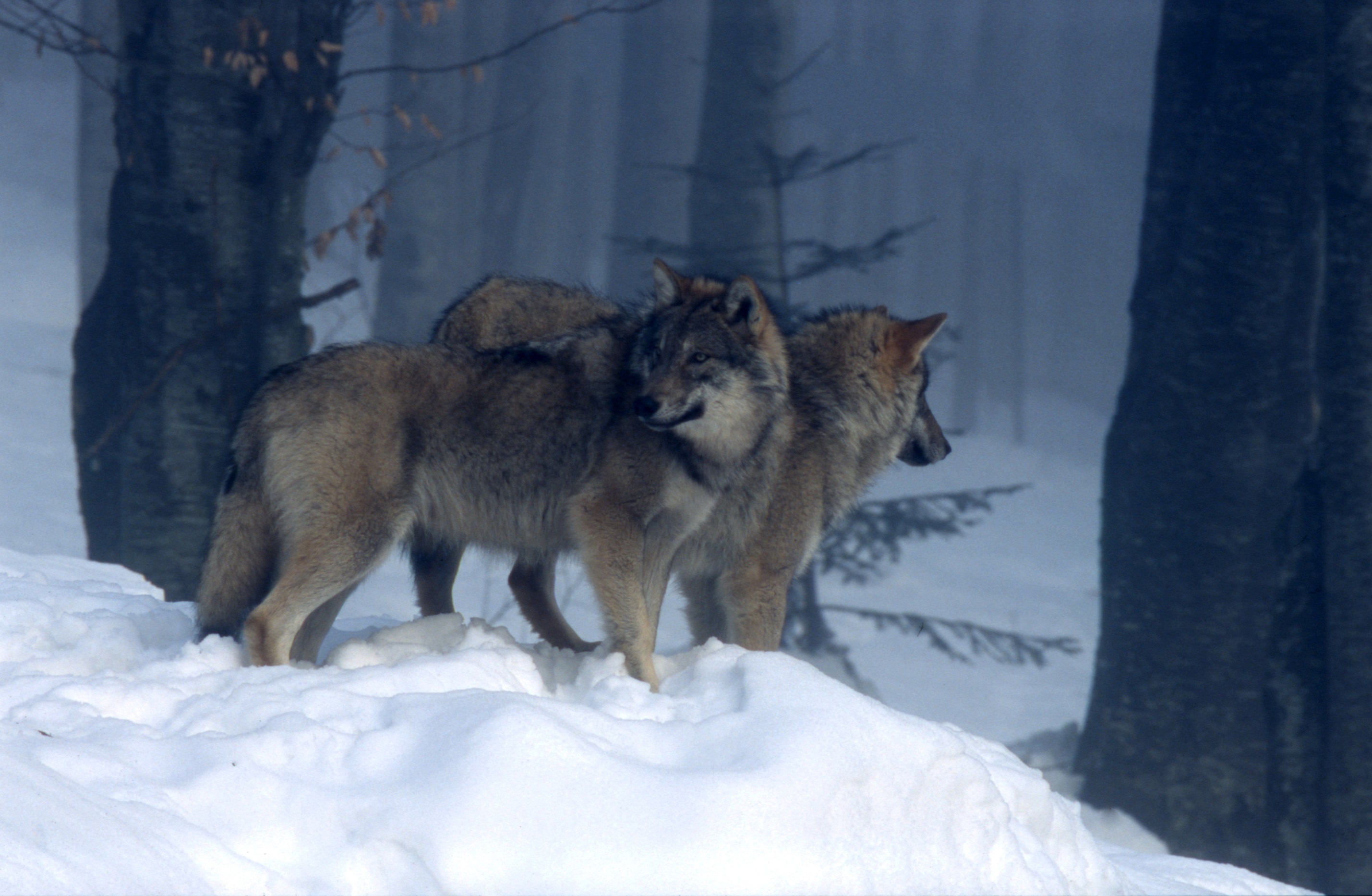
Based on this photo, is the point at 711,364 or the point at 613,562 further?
the point at 711,364

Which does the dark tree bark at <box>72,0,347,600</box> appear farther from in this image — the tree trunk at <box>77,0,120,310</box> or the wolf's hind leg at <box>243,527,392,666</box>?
the tree trunk at <box>77,0,120,310</box>

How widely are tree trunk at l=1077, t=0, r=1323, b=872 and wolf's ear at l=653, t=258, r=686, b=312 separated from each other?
4356mm

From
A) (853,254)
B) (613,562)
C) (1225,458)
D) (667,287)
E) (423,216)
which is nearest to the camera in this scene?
(613,562)

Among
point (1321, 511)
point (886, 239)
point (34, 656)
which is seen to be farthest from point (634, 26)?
point (34, 656)

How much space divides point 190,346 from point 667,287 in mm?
3282

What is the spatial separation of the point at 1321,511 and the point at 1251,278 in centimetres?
153

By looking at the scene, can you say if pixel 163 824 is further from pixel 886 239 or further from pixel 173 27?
pixel 886 239

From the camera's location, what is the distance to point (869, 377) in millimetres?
4727

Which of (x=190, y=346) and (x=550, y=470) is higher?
(x=190, y=346)

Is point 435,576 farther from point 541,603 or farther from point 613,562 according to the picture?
point 613,562

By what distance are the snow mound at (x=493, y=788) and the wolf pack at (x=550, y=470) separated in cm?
39

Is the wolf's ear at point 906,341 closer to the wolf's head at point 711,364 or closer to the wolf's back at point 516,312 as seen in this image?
the wolf's head at point 711,364

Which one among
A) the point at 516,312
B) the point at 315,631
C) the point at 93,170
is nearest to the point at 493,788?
the point at 315,631

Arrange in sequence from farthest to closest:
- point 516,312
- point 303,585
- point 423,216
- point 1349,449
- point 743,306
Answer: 1. point 423,216
2. point 1349,449
3. point 516,312
4. point 743,306
5. point 303,585
